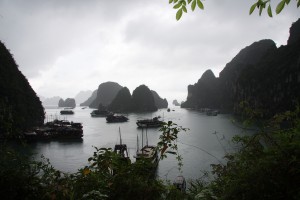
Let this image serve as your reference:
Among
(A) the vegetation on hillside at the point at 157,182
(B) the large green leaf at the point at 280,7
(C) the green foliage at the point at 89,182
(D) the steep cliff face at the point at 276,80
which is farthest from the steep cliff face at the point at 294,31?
(B) the large green leaf at the point at 280,7

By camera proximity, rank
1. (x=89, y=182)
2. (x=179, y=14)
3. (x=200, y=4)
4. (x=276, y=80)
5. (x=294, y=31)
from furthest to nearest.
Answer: (x=294, y=31), (x=276, y=80), (x=89, y=182), (x=179, y=14), (x=200, y=4)

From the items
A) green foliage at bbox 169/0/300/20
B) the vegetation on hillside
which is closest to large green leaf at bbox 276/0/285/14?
green foliage at bbox 169/0/300/20

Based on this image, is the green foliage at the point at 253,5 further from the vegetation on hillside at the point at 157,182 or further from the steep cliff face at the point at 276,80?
the steep cliff face at the point at 276,80

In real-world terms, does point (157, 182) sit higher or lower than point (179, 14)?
lower

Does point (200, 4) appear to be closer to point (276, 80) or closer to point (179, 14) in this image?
point (179, 14)

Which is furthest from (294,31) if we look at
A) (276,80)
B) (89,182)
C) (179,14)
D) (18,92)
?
(89,182)

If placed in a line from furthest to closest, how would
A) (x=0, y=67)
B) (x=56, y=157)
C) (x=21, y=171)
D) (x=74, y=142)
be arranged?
(x=0, y=67) → (x=74, y=142) → (x=56, y=157) → (x=21, y=171)

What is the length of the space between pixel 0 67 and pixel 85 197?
7723 cm

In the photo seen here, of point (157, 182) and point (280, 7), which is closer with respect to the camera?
point (280, 7)

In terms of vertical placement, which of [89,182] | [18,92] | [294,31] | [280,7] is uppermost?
[294,31]

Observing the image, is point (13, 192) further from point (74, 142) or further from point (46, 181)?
point (74, 142)

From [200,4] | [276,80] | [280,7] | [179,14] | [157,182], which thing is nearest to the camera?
[280,7]

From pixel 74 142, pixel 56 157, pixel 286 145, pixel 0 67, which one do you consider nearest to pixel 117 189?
Answer: pixel 286 145

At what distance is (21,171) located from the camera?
3.59 metres
